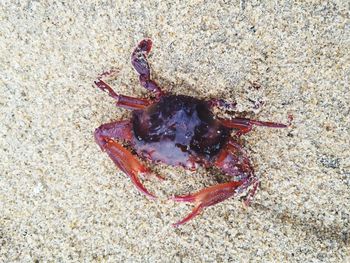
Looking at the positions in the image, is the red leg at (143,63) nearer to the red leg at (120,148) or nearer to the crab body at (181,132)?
the crab body at (181,132)

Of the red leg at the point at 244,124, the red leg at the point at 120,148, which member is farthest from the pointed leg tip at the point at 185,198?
the red leg at the point at 244,124

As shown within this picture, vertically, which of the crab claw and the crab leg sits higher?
the crab leg

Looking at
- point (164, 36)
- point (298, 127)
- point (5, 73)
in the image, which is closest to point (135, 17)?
point (164, 36)

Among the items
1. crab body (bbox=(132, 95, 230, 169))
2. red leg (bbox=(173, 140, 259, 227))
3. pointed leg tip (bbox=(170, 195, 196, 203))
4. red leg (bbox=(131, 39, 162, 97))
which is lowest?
pointed leg tip (bbox=(170, 195, 196, 203))

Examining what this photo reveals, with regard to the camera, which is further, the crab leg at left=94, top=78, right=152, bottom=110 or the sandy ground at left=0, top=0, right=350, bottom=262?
the crab leg at left=94, top=78, right=152, bottom=110

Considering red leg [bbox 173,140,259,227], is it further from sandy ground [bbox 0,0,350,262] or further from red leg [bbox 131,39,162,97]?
red leg [bbox 131,39,162,97]

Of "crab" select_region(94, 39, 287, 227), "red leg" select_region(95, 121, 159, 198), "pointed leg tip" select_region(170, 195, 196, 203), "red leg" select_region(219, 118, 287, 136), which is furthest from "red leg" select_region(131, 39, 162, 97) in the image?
"pointed leg tip" select_region(170, 195, 196, 203)

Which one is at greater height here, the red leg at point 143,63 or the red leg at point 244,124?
the red leg at point 143,63
